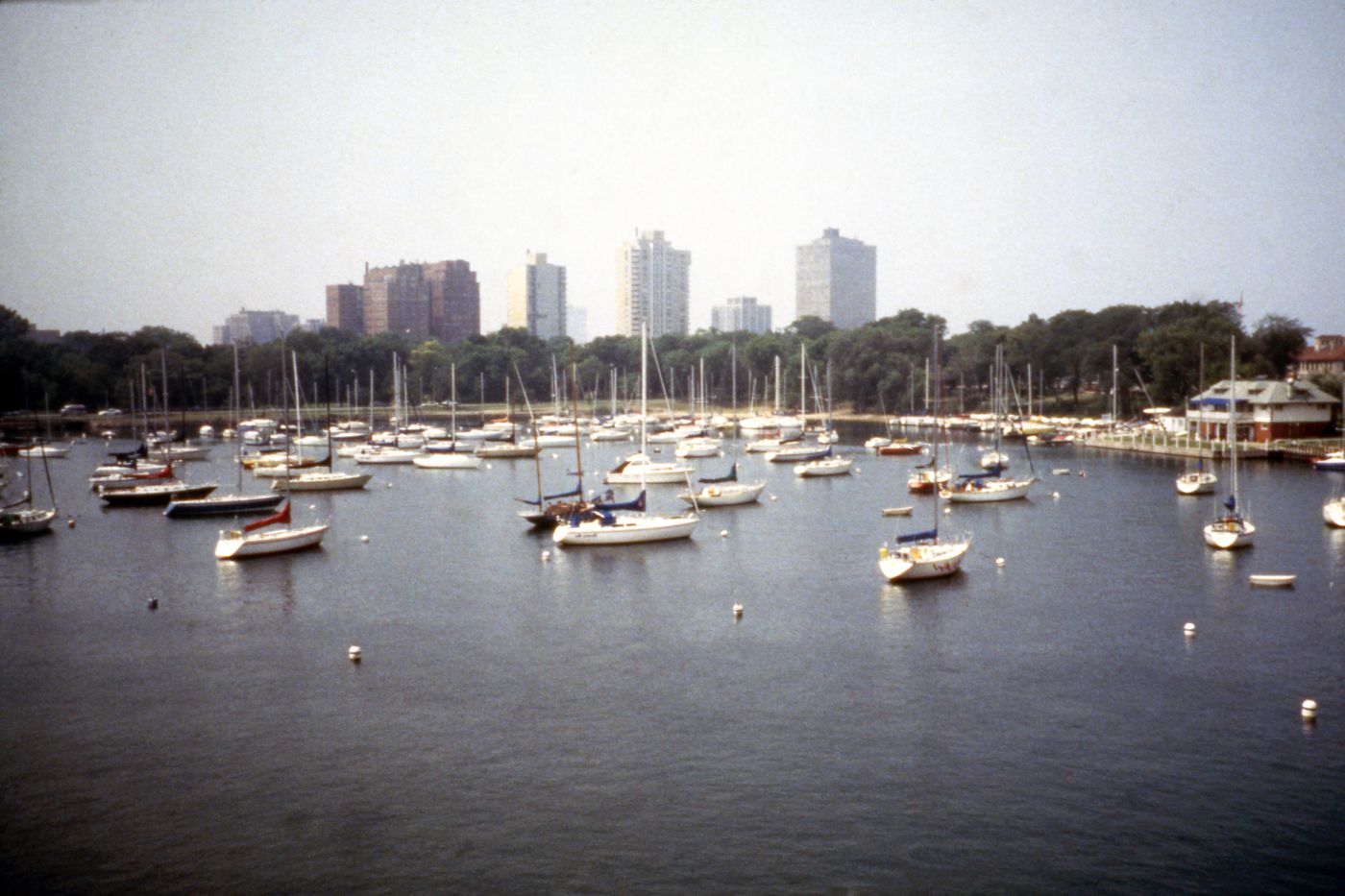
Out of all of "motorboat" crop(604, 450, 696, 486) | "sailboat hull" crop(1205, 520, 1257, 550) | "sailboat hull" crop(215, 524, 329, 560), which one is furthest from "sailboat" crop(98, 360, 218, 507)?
"sailboat hull" crop(1205, 520, 1257, 550)

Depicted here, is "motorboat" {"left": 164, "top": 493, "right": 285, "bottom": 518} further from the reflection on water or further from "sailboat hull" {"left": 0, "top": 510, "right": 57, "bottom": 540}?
the reflection on water

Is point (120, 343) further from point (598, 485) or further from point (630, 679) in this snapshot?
point (630, 679)

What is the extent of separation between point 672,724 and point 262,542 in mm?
23540

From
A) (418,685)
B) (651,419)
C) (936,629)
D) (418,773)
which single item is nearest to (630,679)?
(418,685)

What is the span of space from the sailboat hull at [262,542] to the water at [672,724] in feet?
4.15

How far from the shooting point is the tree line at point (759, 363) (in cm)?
9588

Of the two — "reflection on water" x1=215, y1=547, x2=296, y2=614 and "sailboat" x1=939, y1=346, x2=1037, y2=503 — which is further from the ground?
"sailboat" x1=939, y1=346, x2=1037, y2=503

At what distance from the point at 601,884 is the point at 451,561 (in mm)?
25103

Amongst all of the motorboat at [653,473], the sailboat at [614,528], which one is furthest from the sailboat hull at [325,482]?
the sailboat at [614,528]

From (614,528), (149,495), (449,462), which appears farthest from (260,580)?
(449,462)

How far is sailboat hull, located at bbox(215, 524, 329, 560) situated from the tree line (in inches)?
1434

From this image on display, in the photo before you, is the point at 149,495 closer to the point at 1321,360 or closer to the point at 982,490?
→ the point at 982,490

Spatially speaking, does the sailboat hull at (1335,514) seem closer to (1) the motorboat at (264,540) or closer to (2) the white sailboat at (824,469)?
(2) the white sailboat at (824,469)

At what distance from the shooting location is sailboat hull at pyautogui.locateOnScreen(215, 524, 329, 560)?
129ft
